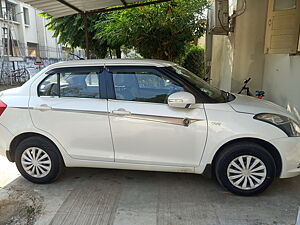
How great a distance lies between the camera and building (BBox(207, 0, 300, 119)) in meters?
4.53

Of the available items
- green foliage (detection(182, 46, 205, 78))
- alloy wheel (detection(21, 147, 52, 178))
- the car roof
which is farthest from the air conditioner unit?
green foliage (detection(182, 46, 205, 78))

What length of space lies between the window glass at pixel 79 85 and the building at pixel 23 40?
47.3 ft

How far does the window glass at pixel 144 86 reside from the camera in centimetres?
311

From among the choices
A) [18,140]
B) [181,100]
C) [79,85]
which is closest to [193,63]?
[79,85]

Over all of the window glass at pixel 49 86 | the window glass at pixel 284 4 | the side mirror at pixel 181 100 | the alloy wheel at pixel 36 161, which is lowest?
the alloy wheel at pixel 36 161

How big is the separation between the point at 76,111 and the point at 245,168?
216 centimetres

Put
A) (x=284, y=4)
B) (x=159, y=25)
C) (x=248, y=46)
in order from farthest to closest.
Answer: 1. (x=159, y=25)
2. (x=248, y=46)
3. (x=284, y=4)

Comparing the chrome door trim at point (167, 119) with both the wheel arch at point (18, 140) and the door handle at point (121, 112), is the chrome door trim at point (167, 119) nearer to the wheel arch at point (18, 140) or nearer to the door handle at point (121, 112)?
the door handle at point (121, 112)

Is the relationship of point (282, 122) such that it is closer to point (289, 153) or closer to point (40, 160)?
point (289, 153)

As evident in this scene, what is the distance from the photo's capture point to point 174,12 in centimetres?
745

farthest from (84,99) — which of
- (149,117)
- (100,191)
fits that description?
(100,191)

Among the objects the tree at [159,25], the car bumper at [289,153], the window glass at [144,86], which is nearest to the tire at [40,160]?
the window glass at [144,86]

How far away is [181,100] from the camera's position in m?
2.88

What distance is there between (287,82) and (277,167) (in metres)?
2.77
